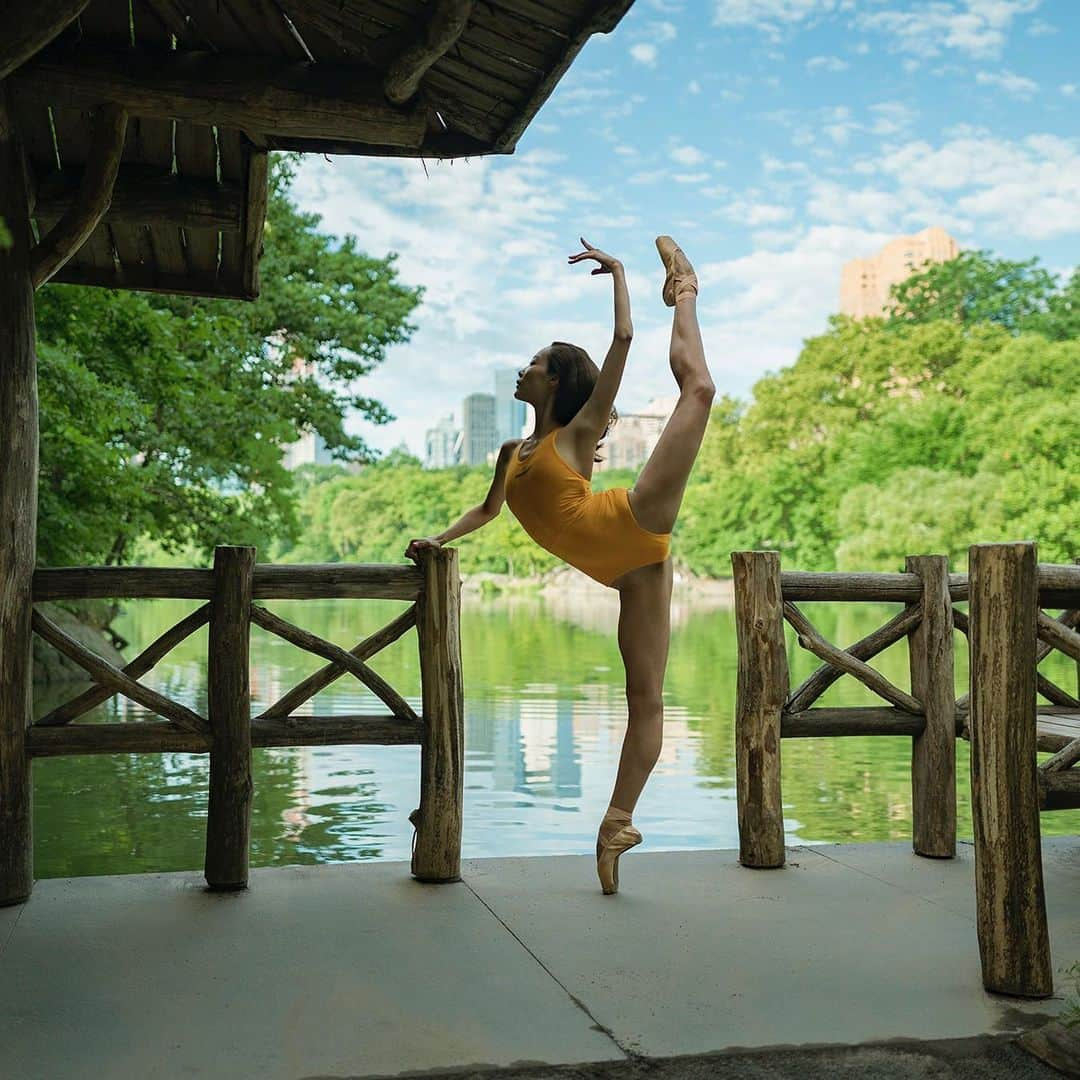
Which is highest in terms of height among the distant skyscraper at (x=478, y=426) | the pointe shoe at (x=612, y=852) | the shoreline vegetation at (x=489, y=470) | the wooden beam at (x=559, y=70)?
the distant skyscraper at (x=478, y=426)

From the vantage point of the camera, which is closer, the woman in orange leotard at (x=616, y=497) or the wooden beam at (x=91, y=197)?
the woman in orange leotard at (x=616, y=497)

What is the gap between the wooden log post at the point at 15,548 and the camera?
175 inches

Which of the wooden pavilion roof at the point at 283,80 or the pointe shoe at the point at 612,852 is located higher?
the wooden pavilion roof at the point at 283,80

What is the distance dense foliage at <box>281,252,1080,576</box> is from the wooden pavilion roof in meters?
19.3

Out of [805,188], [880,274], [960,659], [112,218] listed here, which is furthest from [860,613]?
[805,188]

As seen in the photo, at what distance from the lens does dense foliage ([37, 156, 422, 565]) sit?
10820mm

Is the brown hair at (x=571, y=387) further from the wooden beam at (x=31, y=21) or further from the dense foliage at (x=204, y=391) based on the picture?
the dense foliage at (x=204, y=391)

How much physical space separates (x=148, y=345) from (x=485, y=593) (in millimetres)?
56553

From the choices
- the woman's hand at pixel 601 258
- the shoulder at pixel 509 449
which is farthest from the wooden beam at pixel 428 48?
the shoulder at pixel 509 449

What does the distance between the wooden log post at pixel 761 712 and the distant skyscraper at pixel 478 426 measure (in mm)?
139021

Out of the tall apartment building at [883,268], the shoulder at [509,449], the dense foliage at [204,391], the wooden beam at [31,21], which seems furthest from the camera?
the tall apartment building at [883,268]

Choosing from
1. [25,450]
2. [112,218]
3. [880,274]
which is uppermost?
[880,274]

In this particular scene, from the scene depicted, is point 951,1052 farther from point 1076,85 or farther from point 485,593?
point 1076,85

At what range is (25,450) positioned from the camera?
4.61m
